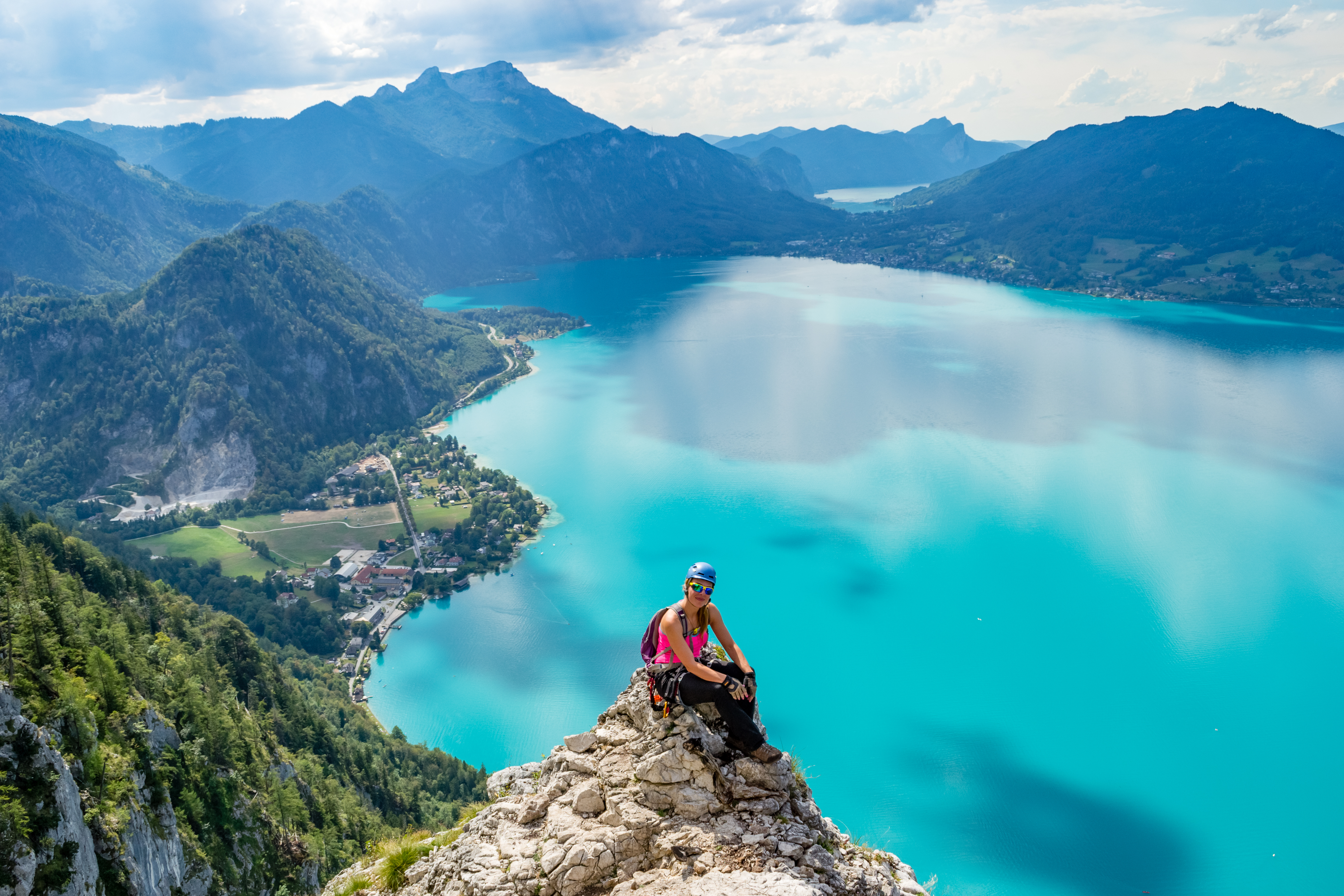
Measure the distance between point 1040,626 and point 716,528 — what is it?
86.1 feet

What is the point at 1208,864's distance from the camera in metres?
37.7

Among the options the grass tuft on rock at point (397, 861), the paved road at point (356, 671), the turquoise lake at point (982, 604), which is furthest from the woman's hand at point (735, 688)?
the paved road at point (356, 671)

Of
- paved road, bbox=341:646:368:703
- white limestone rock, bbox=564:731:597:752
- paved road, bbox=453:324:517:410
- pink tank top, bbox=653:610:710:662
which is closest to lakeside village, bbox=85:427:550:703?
paved road, bbox=341:646:368:703

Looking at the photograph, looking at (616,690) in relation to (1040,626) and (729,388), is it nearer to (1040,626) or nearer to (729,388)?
(1040,626)

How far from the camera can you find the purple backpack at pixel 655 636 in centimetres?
953

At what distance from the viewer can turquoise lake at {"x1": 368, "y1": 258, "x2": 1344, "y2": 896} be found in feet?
133

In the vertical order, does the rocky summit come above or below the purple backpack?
below

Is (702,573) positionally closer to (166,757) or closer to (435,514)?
(166,757)

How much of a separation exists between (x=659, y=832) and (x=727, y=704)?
148cm

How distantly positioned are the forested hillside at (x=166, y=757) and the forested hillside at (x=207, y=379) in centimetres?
5205

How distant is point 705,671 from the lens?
9016 millimetres

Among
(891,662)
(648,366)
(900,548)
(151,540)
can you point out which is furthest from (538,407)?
(891,662)

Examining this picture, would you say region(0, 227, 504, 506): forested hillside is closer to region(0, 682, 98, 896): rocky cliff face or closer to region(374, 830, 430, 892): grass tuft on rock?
region(0, 682, 98, 896): rocky cliff face

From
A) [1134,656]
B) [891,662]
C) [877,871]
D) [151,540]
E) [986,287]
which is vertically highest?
[986,287]
